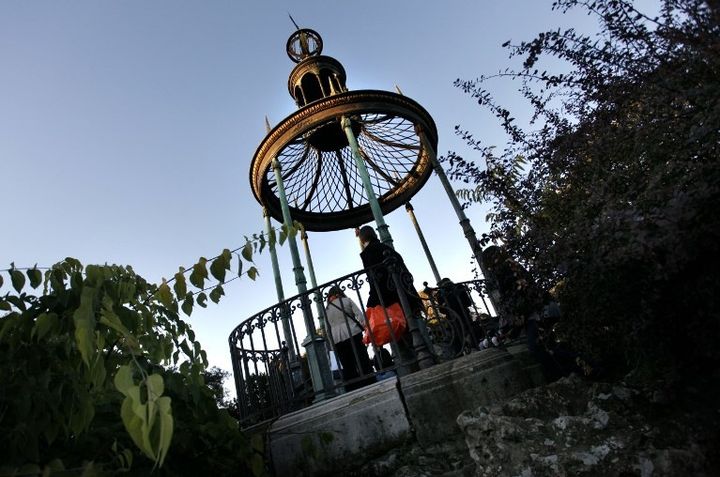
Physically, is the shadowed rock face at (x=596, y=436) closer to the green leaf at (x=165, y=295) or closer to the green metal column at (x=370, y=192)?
the green leaf at (x=165, y=295)

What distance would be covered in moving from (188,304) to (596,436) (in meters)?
2.45

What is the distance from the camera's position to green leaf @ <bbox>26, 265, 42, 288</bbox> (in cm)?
184

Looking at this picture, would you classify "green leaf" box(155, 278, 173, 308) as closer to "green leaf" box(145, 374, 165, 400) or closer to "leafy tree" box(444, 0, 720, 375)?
"green leaf" box(145, 374, 165, 400)

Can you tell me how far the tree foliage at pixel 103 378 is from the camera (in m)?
1.24

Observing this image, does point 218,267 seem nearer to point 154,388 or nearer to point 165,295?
point 165,295

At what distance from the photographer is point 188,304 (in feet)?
7.36

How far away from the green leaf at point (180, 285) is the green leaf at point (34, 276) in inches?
22.5

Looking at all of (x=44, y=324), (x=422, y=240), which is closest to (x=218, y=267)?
(x=44, y=324)

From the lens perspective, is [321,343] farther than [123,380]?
Yes

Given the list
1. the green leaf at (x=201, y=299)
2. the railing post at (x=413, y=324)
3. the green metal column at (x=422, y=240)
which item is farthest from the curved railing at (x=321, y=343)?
the green metal column at (x=422, y=240)

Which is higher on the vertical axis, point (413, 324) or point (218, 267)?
point (218, 267)

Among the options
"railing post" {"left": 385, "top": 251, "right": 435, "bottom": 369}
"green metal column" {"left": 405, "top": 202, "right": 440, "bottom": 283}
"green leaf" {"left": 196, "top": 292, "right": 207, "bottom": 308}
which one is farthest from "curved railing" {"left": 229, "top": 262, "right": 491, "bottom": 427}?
"green metal column" {"left": 405, "top": 202, "right": 440, "bottom": 283}

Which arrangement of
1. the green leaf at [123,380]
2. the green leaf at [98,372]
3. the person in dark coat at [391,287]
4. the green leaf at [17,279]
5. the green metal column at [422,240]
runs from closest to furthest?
the green leaf at [123,380] < the green leaf at [98,372] < the green leaf at [17,279] < the person in dark coat at [391,287] < the green metal column at [422,240]

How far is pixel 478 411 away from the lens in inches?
110
